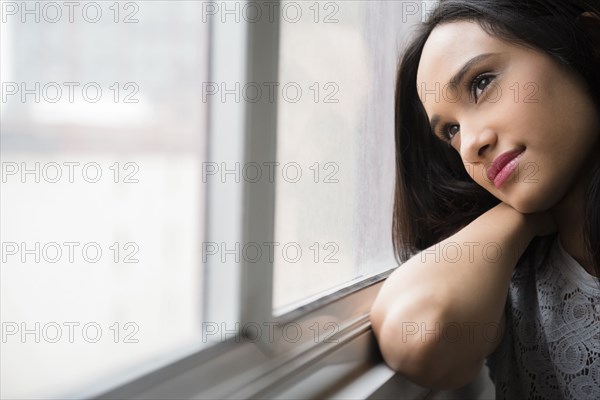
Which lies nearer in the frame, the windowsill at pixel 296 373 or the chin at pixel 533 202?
the windowsill at pixel 296 373

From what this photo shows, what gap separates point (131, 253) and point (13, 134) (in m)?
0.15

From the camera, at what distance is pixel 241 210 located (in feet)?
2.12

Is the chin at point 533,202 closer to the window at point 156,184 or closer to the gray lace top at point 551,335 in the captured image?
the gray lace top at point 551,335

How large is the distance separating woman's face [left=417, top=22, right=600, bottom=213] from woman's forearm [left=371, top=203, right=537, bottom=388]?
0.20 ft

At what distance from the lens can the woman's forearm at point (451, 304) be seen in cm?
72

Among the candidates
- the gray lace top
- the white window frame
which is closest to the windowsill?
the white window frame

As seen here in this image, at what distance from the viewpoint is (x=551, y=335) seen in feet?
2.68

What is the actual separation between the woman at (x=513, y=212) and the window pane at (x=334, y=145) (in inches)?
4.1

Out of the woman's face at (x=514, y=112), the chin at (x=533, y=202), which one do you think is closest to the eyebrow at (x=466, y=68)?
the woman's face at (x=514, y=112)

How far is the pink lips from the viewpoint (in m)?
0.72

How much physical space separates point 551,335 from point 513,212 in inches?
6.5

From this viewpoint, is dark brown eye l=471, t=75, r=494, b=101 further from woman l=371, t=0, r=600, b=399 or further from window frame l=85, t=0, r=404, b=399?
window frame l=85, t=0, r=404, b=399

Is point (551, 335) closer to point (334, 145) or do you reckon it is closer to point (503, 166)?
point (503, 166)

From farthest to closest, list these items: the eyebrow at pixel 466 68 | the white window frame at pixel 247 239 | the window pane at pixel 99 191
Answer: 1. the eyebrow at pixel 466 68
2. the white window frame at pixel 247 239
3. the window pane at pixel 99 191
